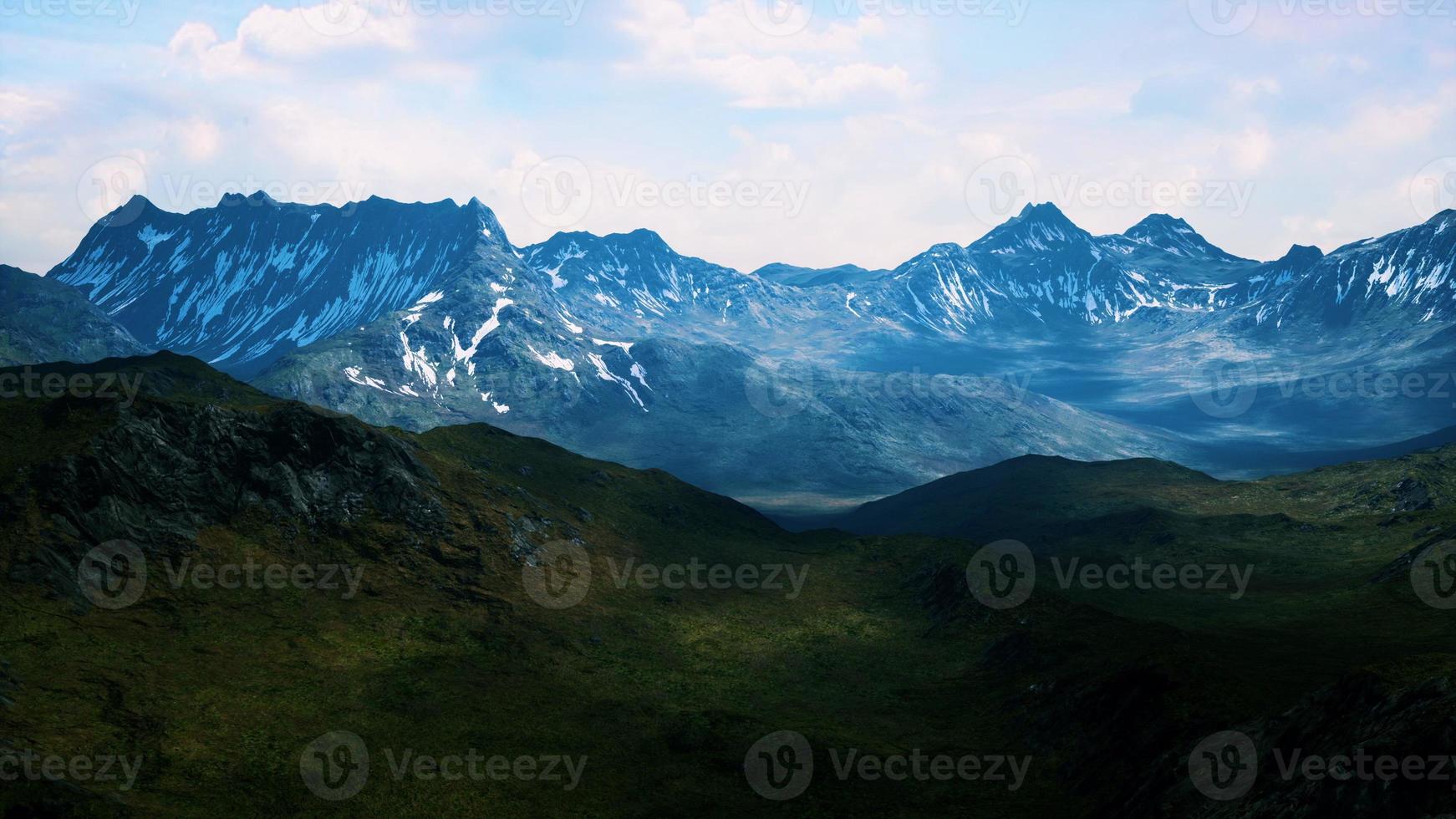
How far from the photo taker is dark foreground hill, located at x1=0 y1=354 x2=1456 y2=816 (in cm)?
6938

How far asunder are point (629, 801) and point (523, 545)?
211 feet

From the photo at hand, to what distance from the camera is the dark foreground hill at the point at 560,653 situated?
69375 millimetres

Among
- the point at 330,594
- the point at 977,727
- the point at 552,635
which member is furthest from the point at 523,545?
the point at 977,727

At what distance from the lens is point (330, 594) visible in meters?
108

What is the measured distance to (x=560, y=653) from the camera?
110875 millimetres

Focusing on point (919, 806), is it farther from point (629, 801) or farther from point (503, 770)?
point (503, 770)

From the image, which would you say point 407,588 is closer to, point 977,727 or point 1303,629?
point 977,727

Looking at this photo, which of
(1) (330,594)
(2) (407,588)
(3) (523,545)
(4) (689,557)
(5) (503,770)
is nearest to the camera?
(5) (503,770)

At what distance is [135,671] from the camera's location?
268ft

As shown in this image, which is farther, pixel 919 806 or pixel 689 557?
pixel 689 557

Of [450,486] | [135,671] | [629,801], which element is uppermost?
[450,486]

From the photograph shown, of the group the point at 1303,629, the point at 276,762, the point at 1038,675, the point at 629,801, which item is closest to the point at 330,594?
the point at 276,762

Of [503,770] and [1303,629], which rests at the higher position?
[1303,629]

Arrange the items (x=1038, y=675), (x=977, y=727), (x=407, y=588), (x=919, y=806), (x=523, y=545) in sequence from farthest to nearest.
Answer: (x=523, y=545) → (x=407, y=588) → (x=1038, y=675) → (x=977, y=727) → (x=919, y=806)
